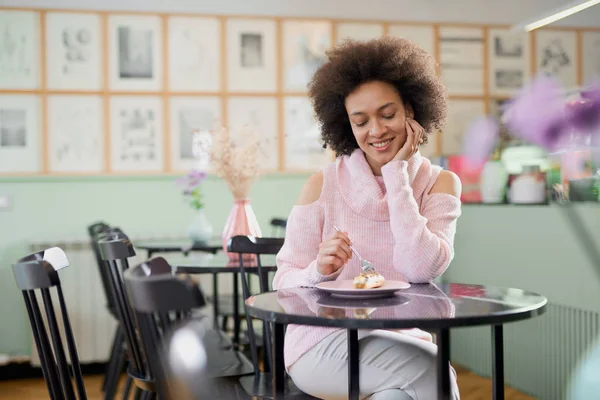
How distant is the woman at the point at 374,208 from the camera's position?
172cm

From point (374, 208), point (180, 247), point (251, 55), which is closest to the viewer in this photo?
point (374, 208)

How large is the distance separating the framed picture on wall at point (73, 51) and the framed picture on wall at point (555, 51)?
2.76m

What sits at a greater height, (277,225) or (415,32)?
(415,32)

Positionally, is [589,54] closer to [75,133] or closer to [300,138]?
[300,138]

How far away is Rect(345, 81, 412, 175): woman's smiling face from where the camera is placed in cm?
210

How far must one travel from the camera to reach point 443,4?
4949mm

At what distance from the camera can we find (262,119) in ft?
15.7

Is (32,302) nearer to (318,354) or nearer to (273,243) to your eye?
(318,354)

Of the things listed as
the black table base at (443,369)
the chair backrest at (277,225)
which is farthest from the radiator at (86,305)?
the black table base at (443,369)

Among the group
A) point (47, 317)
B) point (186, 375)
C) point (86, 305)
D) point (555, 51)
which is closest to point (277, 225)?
point (86, 305)

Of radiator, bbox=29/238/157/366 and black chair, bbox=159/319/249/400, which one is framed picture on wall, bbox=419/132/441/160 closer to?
radiator, bbox=29/238/157/366

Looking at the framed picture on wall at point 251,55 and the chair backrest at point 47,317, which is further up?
the framed picture on wall at point 251,55

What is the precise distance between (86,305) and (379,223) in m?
2.89

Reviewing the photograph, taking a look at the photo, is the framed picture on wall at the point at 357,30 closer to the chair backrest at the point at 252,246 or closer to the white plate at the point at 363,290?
the chair backrest at the point at 252,246
